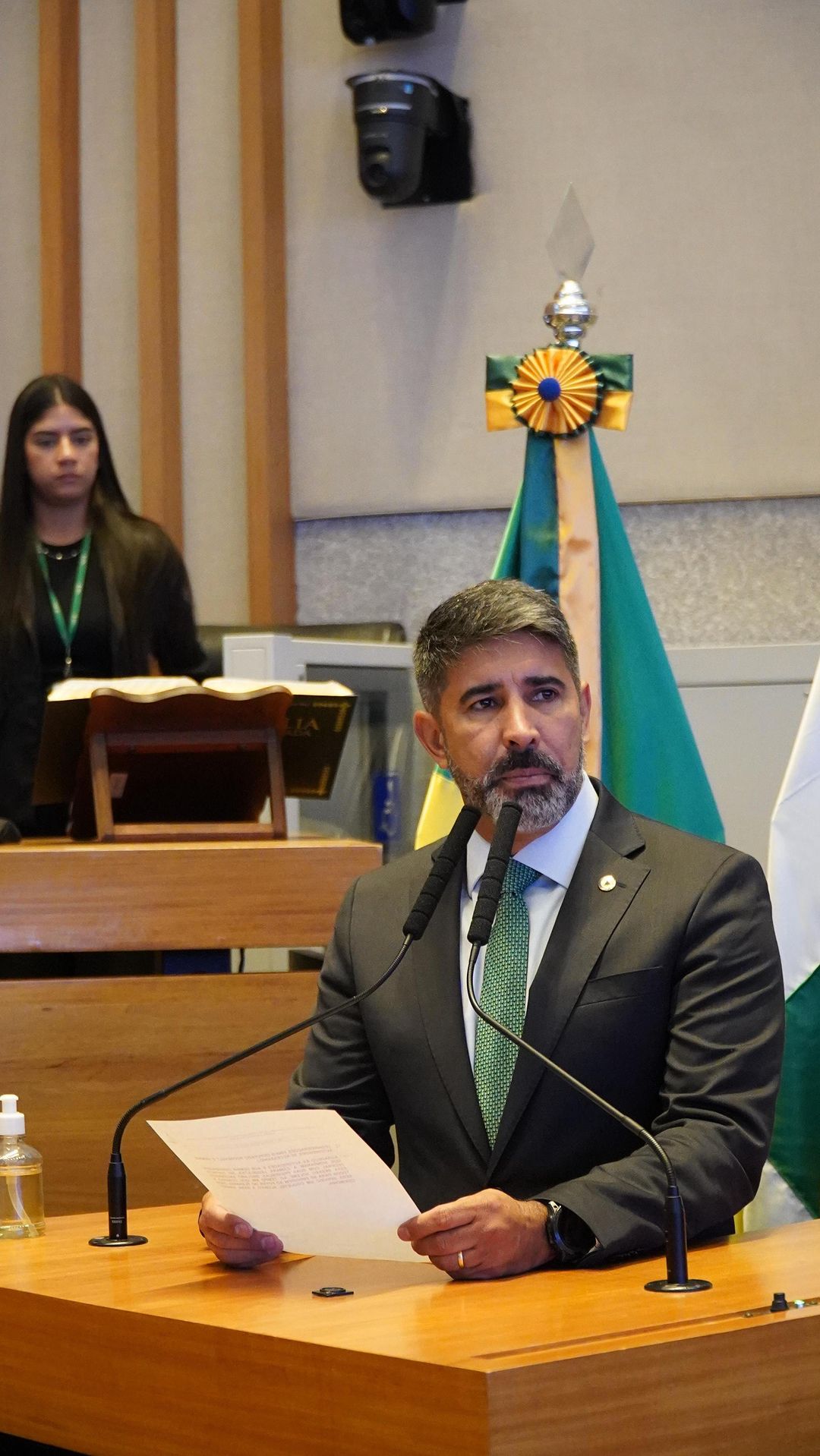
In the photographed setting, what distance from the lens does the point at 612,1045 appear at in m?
1.76

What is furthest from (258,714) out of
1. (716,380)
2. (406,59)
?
(406,59)

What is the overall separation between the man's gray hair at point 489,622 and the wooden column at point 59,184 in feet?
10.1

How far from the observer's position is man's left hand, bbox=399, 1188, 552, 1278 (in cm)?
146

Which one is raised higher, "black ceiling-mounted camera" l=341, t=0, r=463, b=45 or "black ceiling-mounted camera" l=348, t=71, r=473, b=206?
"black ceiling-mounted camera" l=341, t=0, r=463, b=45

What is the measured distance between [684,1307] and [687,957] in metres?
0.50

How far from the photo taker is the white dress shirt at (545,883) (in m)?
1.85

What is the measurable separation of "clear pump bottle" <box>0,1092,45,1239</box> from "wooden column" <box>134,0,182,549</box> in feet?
9.86

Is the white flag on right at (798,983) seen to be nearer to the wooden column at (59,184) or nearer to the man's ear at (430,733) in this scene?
the man's ear at (430,733)

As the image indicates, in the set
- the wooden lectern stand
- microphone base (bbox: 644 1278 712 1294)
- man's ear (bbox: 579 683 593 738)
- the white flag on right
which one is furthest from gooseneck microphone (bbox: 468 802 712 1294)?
the wooden lectern stand

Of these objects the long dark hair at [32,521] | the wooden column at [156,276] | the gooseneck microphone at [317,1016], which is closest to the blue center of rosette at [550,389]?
the long dark hair at [32,521]

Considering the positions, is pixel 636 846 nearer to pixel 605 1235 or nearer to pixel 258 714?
pixel 605 1235

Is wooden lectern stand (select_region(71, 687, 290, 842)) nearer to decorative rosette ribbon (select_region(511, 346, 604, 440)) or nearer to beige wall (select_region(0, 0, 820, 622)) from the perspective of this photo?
decorative rosette ribbon (select_region(511, 346, 604, 440))

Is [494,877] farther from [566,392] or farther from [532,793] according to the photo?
[566,392]

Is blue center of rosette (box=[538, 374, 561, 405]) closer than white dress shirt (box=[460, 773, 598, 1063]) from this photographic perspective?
No
